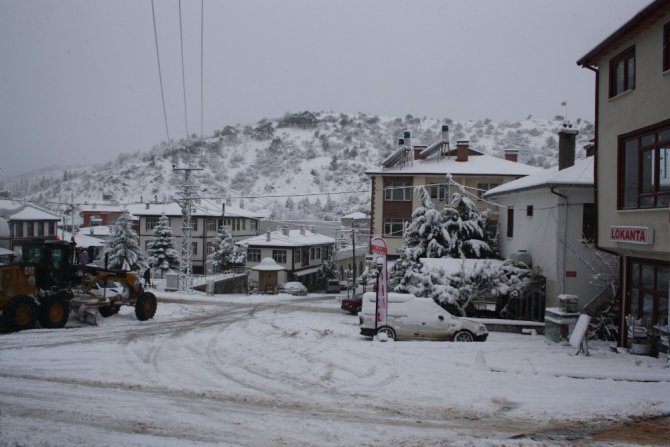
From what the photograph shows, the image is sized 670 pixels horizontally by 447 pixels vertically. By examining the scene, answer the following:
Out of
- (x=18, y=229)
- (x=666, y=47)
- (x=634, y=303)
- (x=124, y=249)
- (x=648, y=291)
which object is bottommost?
(x=634, y=303)

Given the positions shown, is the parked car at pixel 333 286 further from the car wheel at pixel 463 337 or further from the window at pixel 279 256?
the car wheel at pixel 463 337

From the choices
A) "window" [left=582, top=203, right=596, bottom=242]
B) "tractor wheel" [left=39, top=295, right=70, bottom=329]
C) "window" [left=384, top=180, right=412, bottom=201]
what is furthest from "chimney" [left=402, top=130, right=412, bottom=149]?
"tractor wheel" [left=39, top=295, right=70, bottom=329]

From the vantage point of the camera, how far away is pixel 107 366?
511 inches

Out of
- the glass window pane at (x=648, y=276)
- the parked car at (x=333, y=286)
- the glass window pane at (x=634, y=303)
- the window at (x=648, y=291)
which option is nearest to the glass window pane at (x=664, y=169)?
the window at (x=648, y=291)

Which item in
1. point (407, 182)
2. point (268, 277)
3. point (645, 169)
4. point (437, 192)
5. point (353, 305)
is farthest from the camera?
point (268, 277)

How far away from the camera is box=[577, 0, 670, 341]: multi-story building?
45.8 feet

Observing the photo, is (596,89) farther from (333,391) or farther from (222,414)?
(222,414)

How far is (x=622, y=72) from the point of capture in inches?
632

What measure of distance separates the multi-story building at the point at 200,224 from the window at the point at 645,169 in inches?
2110

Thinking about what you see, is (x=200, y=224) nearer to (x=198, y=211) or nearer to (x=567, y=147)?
(x=198, y=211)

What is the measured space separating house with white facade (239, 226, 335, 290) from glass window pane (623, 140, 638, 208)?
40.8 metres

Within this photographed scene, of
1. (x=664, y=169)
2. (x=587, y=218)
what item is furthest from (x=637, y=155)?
(x=587, y=218)

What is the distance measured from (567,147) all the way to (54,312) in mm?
23055

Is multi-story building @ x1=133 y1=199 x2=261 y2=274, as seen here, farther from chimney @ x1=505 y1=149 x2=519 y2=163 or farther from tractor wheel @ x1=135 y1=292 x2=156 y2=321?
tractor wheel @ x1=135 y1=292 x2=156 y2=321
